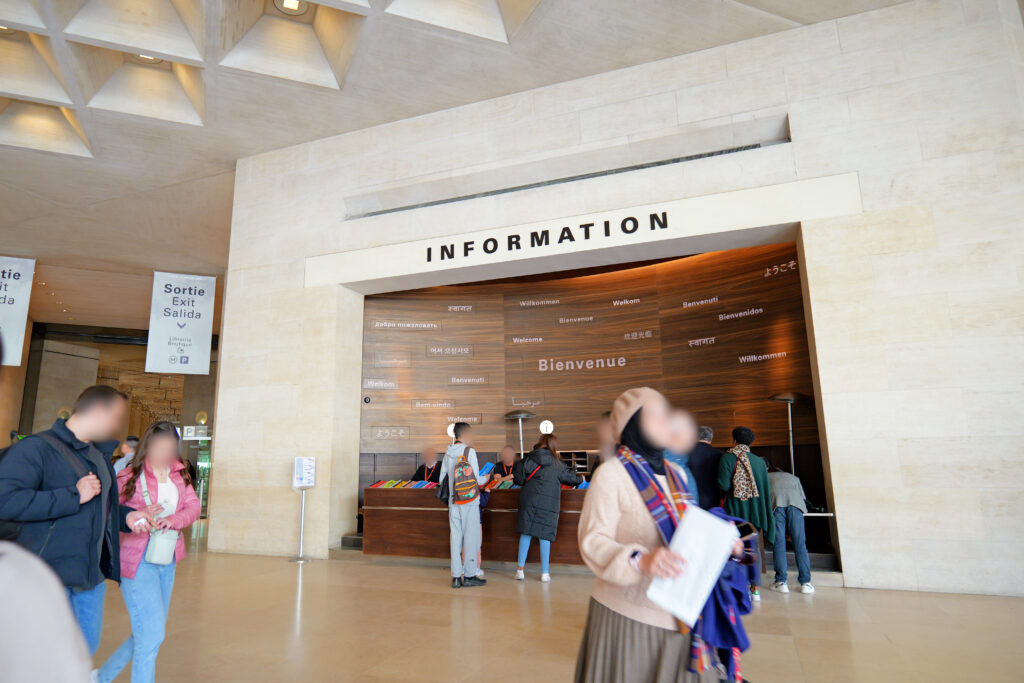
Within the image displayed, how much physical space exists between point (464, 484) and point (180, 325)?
21.9 ft

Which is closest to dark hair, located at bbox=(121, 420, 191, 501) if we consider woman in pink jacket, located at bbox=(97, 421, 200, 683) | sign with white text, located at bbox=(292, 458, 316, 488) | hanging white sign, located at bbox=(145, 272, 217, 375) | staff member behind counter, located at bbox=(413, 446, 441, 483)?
woman in pink jacket, located at bbox=(97, 421, 200, 683)

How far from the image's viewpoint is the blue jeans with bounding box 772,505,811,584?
18.1ft

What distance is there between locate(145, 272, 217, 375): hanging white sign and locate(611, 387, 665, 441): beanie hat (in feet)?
30.0

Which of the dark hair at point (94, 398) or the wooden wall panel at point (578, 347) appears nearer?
the dark hair at point (94, 398)

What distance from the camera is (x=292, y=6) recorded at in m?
7.48

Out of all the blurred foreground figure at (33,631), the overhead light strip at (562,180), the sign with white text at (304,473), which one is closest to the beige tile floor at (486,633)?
the sign with white text at (304,473)

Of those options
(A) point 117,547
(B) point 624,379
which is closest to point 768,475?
(B) point 624,379

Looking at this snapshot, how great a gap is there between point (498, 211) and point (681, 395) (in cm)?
402

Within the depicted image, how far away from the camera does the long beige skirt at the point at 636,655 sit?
5.64 feet

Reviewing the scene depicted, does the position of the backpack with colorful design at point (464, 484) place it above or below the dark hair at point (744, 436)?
below

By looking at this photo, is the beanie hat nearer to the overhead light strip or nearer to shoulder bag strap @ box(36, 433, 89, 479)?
shoulder bag strap @ box(36, 433, 89, 479)

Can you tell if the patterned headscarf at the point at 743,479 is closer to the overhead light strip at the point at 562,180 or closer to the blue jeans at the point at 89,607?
the overhead light strip at the point at 562,180

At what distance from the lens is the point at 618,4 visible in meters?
6.40

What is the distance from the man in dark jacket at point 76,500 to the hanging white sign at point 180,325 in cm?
748
